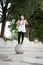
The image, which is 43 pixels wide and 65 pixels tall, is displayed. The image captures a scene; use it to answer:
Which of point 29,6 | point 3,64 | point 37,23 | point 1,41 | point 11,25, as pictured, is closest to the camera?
point 3,64

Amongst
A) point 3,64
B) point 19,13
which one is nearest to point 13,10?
point 19,13

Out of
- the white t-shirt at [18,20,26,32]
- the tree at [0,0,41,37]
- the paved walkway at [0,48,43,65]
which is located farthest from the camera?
the tree at [0,0,41,37]

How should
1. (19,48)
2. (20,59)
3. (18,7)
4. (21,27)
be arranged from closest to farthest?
(20,59) → (19,48) → (21,27) → (18,7)

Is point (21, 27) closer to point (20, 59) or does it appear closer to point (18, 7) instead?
point (20, 59)

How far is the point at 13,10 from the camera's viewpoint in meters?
23.2

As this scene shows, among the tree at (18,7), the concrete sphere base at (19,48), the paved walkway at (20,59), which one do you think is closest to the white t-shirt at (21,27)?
the concrete sphere base at (19,48)

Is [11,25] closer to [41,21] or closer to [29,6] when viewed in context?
[41,21]

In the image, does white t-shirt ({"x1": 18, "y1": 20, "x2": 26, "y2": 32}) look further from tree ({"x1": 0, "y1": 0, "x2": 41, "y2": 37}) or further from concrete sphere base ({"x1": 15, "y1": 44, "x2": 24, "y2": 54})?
tree ({"x1": 0, "y1": 0, "x2": 41, "y2": 37})

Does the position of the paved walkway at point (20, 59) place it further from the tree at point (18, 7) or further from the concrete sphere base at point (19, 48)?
the tree at point (18, 7)

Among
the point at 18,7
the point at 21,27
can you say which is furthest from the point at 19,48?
the point at 18,7

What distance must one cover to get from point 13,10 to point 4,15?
3.04 ft

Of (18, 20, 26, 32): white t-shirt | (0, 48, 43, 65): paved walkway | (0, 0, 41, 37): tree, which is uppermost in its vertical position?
(0, 0, 41, 37): tree

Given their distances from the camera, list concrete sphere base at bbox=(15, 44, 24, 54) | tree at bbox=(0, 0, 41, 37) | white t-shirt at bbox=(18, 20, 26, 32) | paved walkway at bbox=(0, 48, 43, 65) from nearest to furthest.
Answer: paved walkway at bbox=(0, 48, 43, 65) → concrete sphere base at bbox=(15, 44, 24, 54) → white t-shirt at bbox=(18, 20, 26, 32) → tree at bbox=(0, 0, 41, 37)

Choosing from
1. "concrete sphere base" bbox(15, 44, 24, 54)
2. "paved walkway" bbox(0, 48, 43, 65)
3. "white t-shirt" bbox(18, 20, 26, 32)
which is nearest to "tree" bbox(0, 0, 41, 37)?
"white t-shirt" bbox(18, 20, 26, 32)
